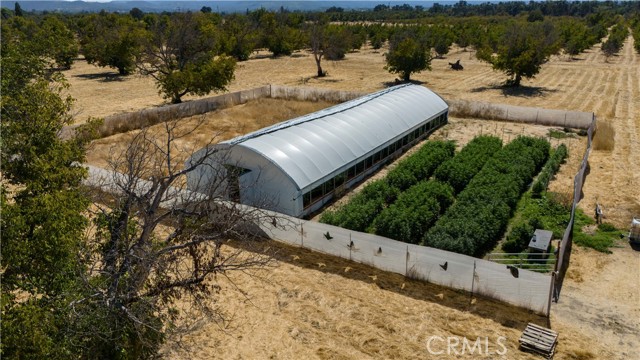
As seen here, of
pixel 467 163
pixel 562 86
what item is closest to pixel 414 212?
pixel 467 163

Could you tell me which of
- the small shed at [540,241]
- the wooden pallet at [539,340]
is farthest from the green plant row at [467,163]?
the wooden pallet at [539,340]

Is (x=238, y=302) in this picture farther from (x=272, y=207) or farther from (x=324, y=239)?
(x=272, y=207)

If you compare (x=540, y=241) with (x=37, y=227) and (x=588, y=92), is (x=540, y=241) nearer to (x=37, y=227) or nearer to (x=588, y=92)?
(x=37, y=227)

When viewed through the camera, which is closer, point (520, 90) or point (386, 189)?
point (386, 189)

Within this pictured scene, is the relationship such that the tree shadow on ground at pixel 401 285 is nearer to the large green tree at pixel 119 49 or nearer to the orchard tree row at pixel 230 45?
the orchard tree row at pixel 230 45

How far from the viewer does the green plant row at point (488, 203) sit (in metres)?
19.4

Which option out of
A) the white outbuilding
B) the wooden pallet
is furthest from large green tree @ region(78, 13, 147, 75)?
the wooden pallet

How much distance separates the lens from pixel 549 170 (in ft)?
88.5

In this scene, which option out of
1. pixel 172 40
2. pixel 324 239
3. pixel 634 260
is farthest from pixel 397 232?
pixel 172 40

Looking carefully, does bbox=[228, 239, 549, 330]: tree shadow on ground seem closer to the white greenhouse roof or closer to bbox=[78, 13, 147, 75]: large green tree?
the white greenhouse roof

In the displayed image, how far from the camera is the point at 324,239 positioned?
1898 centimetres

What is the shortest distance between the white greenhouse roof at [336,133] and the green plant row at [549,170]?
859 cm

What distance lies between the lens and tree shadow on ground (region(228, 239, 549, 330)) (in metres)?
15.9

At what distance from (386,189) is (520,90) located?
106 feet
